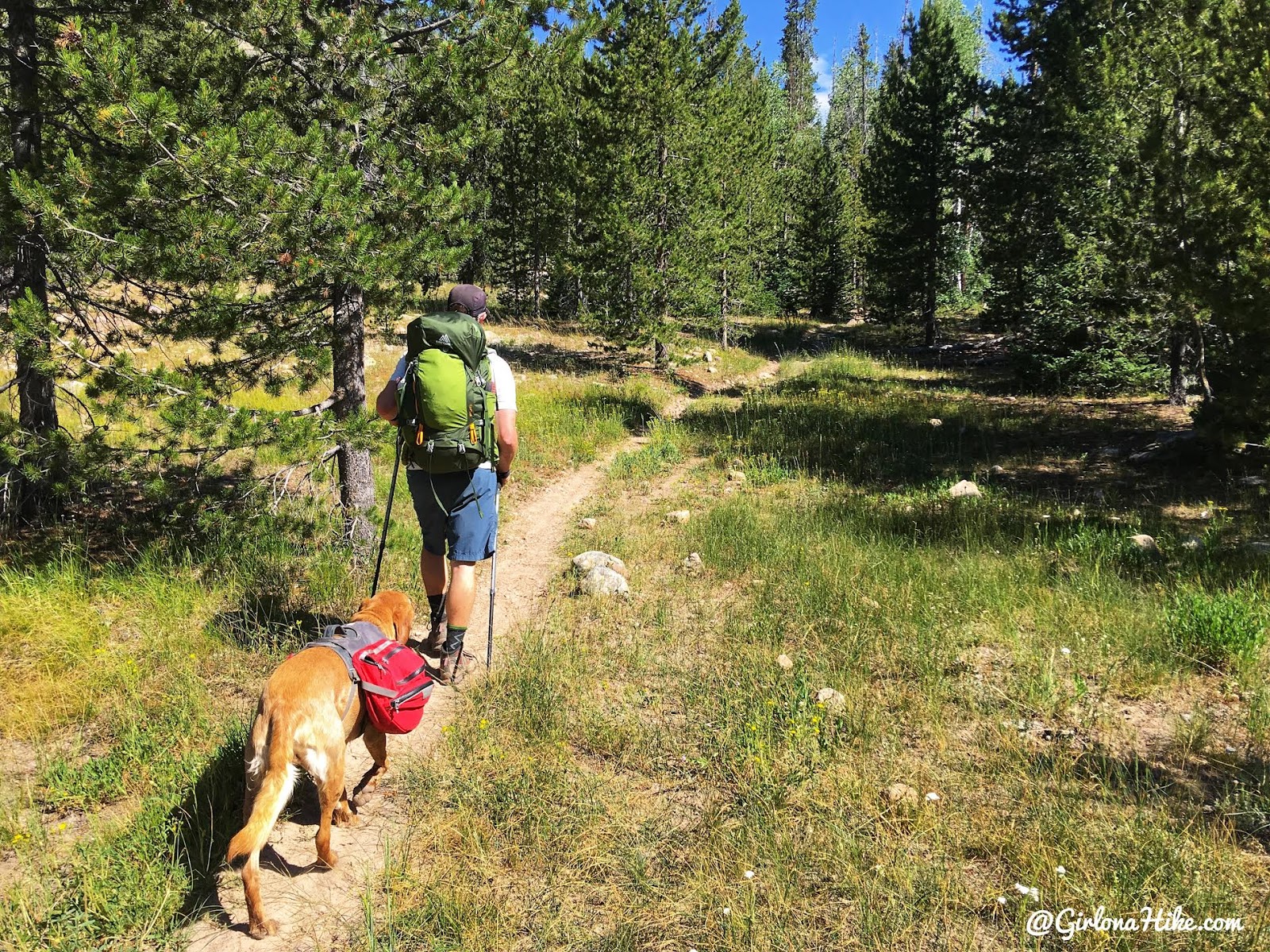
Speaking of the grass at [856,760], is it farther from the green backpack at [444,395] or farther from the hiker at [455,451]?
the green backpack at [444,395]

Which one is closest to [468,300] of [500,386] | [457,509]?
[500,386]

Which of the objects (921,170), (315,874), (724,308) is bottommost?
(315,874)

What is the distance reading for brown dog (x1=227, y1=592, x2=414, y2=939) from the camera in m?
2.56

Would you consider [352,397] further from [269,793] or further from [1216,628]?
[1216,628]

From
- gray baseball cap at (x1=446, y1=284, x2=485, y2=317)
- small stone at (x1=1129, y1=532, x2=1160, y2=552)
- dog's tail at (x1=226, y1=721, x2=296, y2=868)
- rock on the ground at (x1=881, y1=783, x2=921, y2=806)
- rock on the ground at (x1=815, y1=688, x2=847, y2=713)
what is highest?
gray baseball cap at (x1=446, y1=284, x2=485, y2=317)

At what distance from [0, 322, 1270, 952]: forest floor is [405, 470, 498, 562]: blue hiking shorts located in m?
0.90

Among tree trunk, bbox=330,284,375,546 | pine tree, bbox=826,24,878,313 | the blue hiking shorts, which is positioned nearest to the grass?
the blue hiking shorts

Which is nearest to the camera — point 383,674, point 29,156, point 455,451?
point 383,674

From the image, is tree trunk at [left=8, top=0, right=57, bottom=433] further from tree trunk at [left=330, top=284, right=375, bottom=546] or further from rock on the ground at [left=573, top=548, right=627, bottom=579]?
rock on the ground at [left=573, top=548, right=627, bottom=579]

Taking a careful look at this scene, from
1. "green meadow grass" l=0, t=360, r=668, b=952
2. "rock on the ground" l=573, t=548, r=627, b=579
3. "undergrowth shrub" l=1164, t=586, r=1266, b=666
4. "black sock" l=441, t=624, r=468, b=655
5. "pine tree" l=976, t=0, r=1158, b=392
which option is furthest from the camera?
"pine tree" l=976, t=0, r=1158, b=392

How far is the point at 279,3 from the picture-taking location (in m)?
4.85

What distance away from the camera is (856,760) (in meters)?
3.49

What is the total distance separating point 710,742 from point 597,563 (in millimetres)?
2743

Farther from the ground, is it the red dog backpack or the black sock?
the red dog backpack
